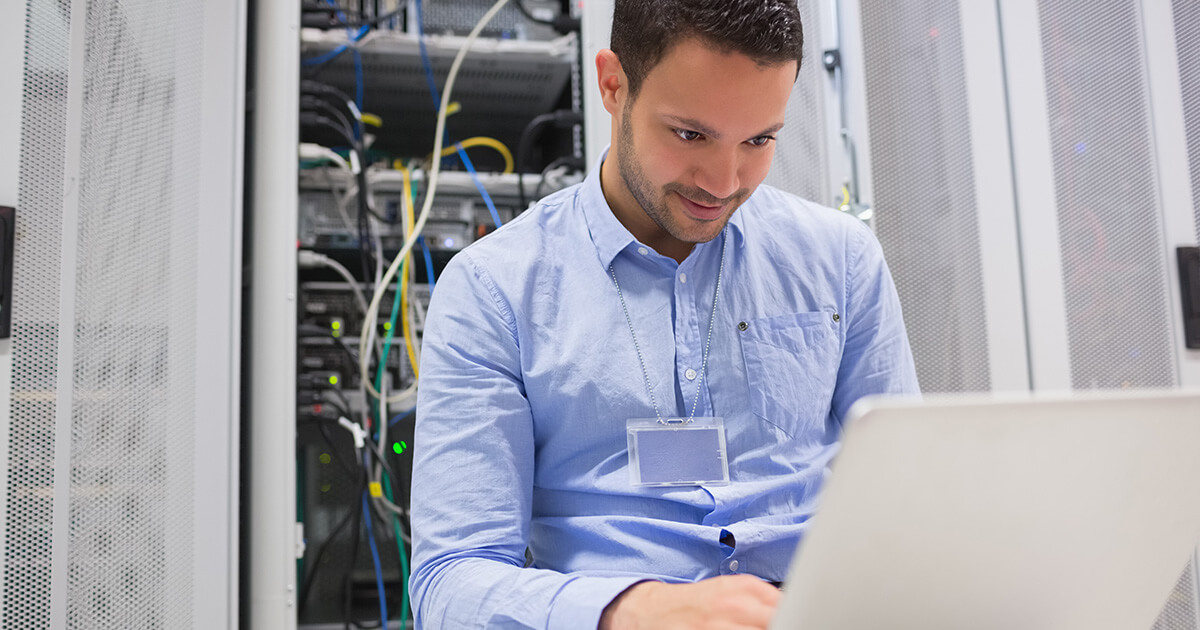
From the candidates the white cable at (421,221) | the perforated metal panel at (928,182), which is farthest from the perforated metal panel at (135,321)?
the perforated metal panel at (928,182)

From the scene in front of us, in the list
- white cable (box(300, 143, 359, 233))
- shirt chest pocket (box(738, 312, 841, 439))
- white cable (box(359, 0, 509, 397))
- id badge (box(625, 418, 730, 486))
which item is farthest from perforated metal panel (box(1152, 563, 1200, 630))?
white cable (box(300, 143, 359, 233))

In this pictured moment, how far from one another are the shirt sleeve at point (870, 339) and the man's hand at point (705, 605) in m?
0.49

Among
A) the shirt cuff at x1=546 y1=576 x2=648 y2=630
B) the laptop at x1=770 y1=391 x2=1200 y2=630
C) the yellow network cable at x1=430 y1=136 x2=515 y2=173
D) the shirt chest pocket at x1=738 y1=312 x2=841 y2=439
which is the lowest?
the shirt cuff at x1=546 y1=576 x2=648 y2=630

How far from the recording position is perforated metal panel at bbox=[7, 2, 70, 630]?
3.07ft

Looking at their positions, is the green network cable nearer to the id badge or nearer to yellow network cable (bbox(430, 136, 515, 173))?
yellow network cable (bbox(430, 136, 515, 173))

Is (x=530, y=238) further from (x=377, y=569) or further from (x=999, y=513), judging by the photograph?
(x=377, y=569)

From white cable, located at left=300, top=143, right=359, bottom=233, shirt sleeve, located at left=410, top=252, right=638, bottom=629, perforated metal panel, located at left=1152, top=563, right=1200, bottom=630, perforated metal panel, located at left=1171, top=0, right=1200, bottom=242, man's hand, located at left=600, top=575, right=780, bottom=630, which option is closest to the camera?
man's hand, located at left=600, top=575, right=780, bottom=630

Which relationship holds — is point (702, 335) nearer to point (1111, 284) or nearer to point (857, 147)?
point (857, 147)

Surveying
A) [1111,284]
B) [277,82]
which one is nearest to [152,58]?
[277,82]

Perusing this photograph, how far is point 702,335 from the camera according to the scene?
3.27ft

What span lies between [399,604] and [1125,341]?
1626mm

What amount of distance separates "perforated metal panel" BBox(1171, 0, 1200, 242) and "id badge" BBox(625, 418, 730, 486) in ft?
3.77

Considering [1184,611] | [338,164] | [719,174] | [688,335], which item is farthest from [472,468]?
[1184,611]

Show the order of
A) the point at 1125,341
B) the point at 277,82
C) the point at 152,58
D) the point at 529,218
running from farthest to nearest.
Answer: the point at 277,82 → the point at 1125,341 → the point at 152,58 → the point at 529,218
